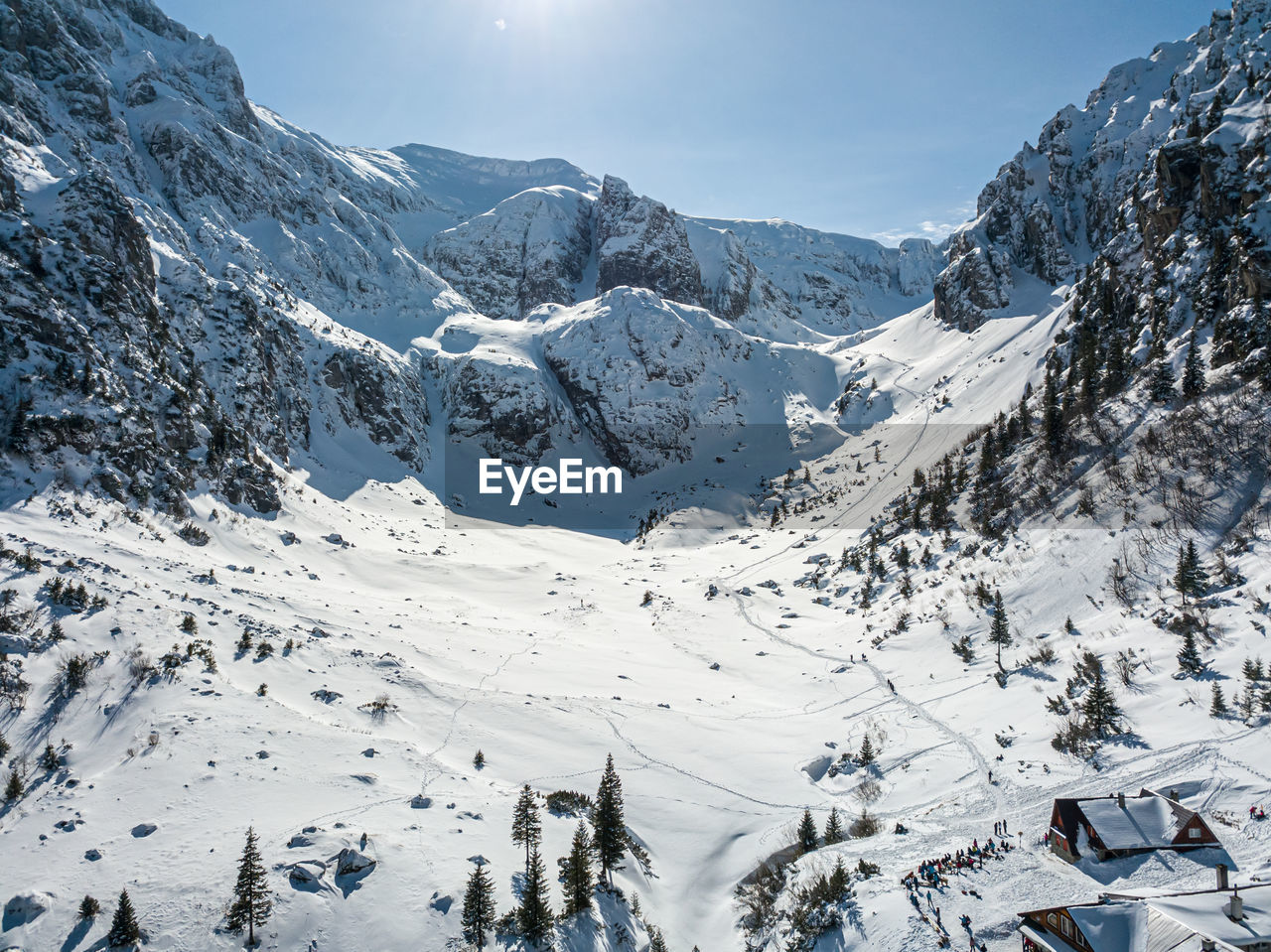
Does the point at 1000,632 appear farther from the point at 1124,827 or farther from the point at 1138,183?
the point at 1138,183

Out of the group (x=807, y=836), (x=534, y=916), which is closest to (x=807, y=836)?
(x=807, y=836)

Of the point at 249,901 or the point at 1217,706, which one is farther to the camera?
the point at 1217,706

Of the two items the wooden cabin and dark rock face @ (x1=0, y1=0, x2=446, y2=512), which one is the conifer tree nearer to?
the wooden cabin

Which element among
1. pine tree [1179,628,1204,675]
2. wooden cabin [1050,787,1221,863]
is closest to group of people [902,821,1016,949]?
wooden cabin [1050,787,1221,863]

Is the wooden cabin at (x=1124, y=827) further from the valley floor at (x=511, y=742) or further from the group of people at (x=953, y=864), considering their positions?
the group of people at (x=953, y=864)

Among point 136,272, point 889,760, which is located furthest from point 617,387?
point 889,760

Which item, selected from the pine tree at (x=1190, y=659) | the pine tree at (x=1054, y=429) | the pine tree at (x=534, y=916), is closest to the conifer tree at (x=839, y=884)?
the pine tree at (x=534, y=916)

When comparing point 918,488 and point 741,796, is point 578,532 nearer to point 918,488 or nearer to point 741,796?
point 918,488
